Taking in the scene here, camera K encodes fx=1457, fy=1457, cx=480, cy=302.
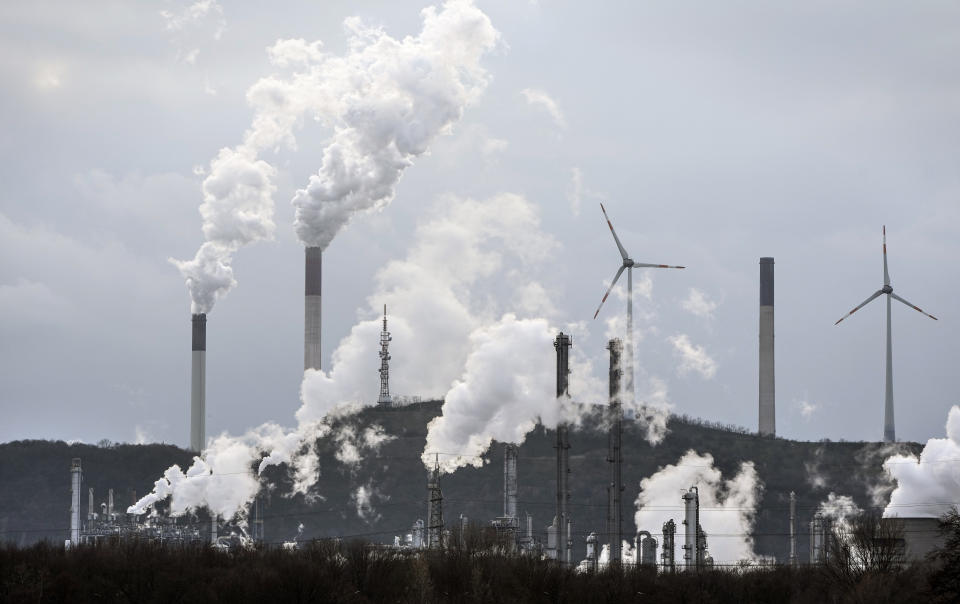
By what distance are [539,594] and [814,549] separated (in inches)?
1893

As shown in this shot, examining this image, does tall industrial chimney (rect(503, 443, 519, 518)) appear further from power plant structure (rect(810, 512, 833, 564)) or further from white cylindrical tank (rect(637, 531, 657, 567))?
power plant structure (rect(810, 512, 833, 564))

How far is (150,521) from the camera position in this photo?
487 ft

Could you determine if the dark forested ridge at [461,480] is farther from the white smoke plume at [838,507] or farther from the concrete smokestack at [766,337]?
the concrete smokestack at [766,337]

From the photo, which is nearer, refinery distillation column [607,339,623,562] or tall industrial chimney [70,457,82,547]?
refinery distillation column [607,339,623,562]

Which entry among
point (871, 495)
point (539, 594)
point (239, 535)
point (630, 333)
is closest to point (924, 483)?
point (630, 333)

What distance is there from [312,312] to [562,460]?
5318 cm

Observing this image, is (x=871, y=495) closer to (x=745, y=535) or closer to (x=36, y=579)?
(x=745, y=535)

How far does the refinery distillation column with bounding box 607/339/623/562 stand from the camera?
9931 cm

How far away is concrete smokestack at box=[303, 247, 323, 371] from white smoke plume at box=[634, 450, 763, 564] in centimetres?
3578

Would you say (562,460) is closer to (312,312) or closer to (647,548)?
(647,548)

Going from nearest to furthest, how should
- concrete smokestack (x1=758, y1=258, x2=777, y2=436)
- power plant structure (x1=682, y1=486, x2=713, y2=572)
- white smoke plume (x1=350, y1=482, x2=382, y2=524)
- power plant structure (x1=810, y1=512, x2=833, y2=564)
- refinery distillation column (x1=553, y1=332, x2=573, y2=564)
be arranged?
power plant structure (x1=810, y1=512, x2=833, y2=564), refinery distillation column (x1=553, y1=332, x2=573, y2=564), power plant structure (x1=682, y1=486, x2=713, y2=572), concrete smokestack (x1=758, y1=258, x2=777, y2=436), white smoke plume (x1=350, y1=482, x2=382, y2=524)

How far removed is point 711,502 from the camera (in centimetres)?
Answer: 15238

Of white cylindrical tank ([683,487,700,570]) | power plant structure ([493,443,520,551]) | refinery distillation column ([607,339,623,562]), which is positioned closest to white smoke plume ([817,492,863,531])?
white cylindrical tank ([683,487,700,570])

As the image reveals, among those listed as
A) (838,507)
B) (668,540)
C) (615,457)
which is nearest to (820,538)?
(668,540)
